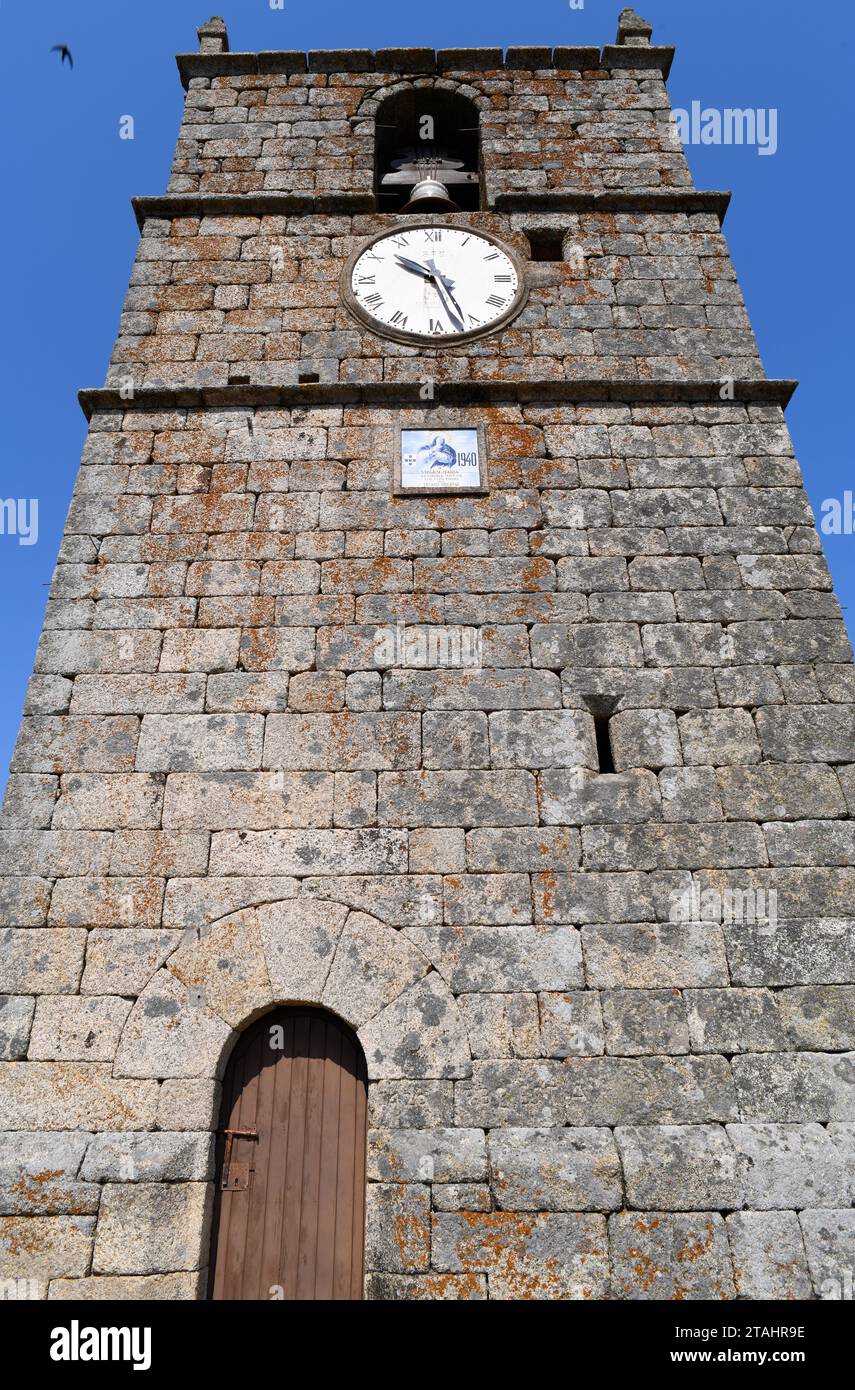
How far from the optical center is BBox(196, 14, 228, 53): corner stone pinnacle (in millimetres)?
7759

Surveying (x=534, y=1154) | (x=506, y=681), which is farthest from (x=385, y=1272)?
(x=506, y=681)

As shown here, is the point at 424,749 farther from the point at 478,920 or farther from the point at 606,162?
the point at 606,162

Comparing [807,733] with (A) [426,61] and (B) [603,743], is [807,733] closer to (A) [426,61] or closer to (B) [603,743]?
(B) [603,743]

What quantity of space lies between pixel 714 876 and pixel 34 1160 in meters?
3.14

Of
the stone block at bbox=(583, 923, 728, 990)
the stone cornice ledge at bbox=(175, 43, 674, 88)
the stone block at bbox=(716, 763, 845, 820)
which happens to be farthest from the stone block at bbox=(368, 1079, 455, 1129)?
the stone cornice ledge at bbox=(175, 43, 674, 88)

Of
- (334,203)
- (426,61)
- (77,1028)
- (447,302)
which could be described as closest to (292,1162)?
(77,1028)

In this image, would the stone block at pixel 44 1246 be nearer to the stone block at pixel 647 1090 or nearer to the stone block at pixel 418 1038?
the stone block at pixel 418 1038

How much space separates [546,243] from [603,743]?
3854mm

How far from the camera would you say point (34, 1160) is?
3898mm

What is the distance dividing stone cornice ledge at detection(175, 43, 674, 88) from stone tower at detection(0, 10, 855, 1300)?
5.47 feet

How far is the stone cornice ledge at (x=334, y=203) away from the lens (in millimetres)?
6730

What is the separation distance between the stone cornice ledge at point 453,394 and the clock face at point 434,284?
56 cm
